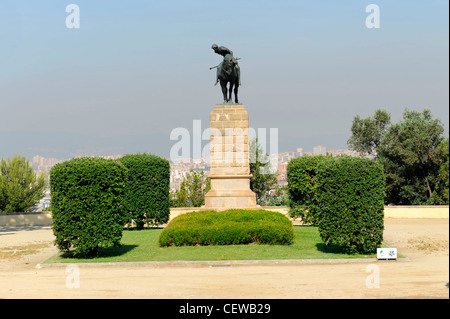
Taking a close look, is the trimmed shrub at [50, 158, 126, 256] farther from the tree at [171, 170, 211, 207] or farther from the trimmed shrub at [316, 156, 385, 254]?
the tree at [171, 170, 211, 207]

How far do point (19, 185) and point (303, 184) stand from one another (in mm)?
25929

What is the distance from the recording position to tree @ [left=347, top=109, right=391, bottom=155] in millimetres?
49000

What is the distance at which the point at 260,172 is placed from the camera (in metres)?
47.6

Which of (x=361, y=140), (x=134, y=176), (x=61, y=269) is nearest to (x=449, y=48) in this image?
(x=61, y=269)

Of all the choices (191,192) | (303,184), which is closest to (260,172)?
(191,192)

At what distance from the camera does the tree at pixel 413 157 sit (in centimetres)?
4369

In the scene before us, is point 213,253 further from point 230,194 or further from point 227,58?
point 227,58

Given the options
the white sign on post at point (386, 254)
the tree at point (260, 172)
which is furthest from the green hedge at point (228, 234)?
the tree at point (260, 172)

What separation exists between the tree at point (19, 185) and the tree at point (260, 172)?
18.0m

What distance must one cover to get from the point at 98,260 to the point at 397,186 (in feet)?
105

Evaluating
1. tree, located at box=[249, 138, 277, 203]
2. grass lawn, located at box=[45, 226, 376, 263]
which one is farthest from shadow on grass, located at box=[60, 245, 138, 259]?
tree, located at box=[249, 138, 277, 203]

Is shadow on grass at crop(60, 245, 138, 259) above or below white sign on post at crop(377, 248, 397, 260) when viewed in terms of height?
below

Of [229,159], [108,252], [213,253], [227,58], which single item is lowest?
[108,252]

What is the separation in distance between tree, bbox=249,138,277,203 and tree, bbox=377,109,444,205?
30.1 ft
